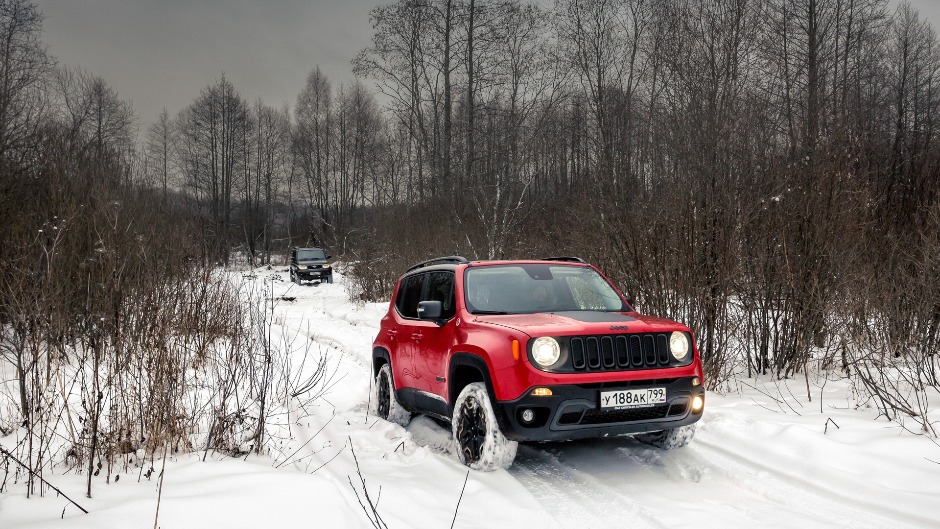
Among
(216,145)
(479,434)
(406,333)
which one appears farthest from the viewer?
(216,145)

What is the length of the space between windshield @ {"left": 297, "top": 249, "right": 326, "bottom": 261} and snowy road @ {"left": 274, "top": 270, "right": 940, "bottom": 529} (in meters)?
29.0

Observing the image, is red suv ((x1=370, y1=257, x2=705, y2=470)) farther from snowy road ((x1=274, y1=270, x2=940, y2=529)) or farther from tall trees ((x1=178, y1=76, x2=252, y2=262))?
tall trees ((x1=178, y1=76, x2=252, y2=262))

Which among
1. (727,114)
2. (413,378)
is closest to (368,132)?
(727,114)

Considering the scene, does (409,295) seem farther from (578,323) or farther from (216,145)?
(216,145)

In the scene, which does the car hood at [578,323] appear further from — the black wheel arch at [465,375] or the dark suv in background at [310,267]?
the dark suv in background at [310,267]

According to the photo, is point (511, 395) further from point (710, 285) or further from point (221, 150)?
point (221, 150)

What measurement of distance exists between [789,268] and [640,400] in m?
4.29

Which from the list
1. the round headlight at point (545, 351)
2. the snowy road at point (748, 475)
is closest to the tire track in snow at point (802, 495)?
the snowy road at point (748, 475)

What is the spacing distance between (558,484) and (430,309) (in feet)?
6.06

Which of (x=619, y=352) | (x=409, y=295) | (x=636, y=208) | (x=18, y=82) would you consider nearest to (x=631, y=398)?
(x=619, y=352)

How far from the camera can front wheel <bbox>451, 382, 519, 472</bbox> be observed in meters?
4.91

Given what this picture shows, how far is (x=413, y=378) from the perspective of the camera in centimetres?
657

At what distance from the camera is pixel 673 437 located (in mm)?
5398

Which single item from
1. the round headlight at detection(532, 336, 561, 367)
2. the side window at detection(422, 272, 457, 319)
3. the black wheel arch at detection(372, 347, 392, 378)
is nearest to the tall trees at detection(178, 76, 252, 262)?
the black wheel arch at detection(372, 347, 392, 378)
